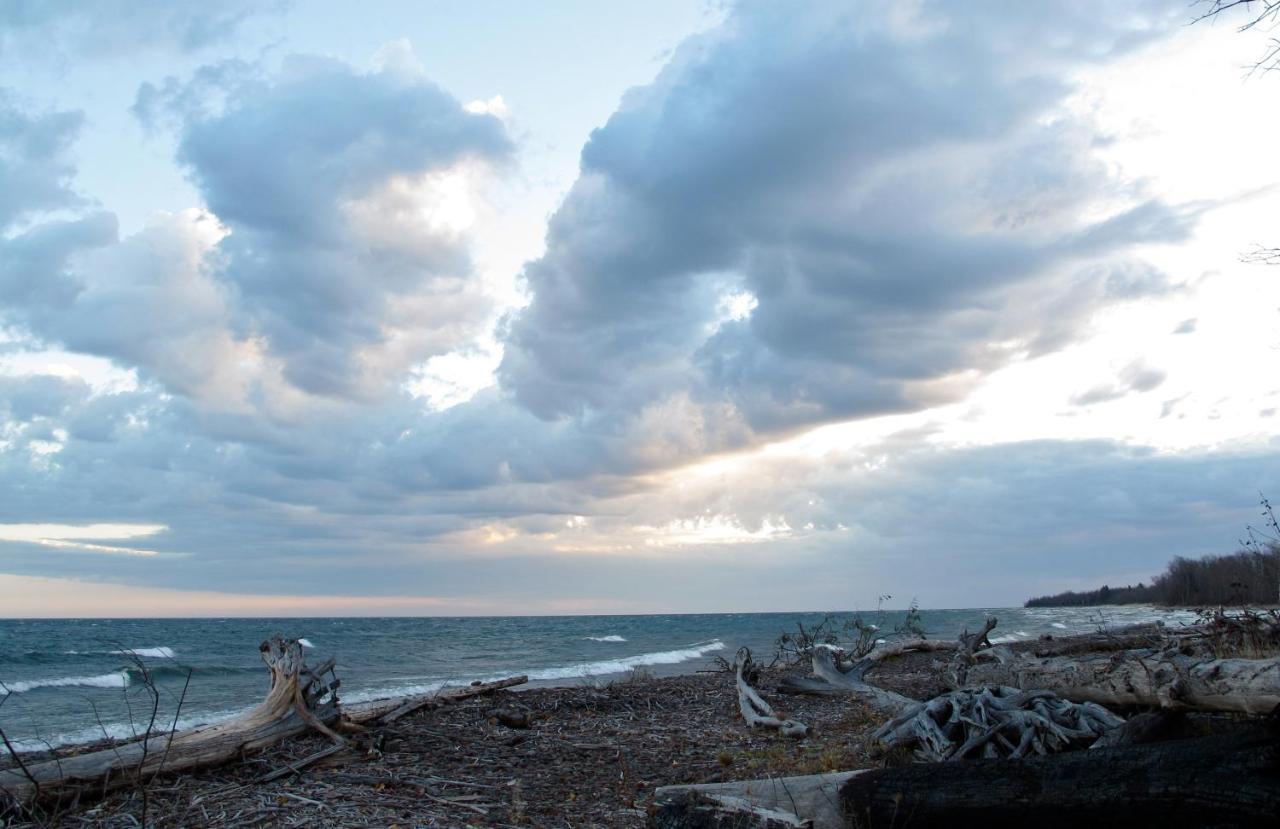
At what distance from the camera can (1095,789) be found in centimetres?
482

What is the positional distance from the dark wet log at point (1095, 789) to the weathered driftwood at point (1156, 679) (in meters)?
1.99

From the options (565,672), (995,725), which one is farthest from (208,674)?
(995,725)

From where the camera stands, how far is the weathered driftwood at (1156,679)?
666 centimetres

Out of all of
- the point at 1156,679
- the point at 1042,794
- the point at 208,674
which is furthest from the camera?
the point at 208,674

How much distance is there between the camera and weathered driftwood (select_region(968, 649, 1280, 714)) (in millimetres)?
6656

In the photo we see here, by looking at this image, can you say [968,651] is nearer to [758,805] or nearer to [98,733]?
[758,805]

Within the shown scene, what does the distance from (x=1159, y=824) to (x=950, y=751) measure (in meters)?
3.38

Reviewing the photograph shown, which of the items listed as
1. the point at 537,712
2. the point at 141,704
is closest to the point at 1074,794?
the point at 537,712

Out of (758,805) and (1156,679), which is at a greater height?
(1156,679)

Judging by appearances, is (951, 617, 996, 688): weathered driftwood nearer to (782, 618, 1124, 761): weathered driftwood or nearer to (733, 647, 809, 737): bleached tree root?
(733, 647, 809, 737): bleached tree root

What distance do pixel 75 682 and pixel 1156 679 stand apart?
105 ft

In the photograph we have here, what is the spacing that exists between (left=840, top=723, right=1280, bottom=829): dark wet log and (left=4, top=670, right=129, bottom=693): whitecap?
29.0m

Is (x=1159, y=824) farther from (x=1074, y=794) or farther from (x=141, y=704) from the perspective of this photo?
(x=141, y=704)

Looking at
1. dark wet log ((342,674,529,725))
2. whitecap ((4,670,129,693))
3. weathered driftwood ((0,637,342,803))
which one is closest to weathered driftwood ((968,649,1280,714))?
dark wet log ((342,674,529,725))
